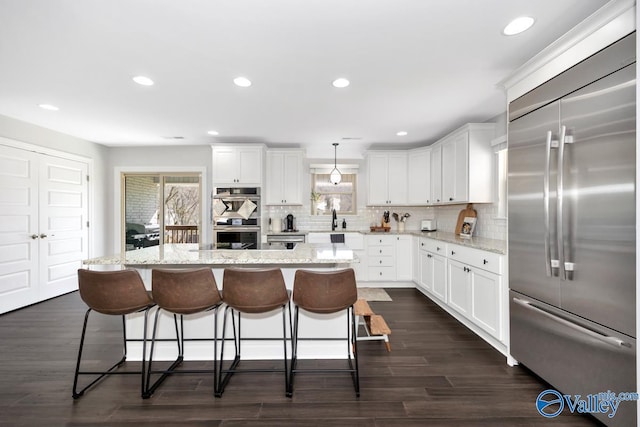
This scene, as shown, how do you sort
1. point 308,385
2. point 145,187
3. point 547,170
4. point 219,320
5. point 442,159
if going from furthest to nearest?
point 145,187 < point 442,159 < point 219,320 < point 308,385 < point 547,170

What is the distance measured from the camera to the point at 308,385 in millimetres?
2133

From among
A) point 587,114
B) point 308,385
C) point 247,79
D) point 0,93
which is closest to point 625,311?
point 587,114

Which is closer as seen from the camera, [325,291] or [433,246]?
[325,291]

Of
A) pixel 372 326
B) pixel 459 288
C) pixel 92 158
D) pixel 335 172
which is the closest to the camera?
pixel 372 326

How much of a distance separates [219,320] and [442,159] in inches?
148

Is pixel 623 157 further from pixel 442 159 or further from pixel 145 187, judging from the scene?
pixel 145 187

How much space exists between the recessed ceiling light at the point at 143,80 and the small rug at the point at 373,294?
360 cm

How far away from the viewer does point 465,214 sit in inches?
165

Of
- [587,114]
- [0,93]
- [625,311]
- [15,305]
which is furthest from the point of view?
[15,305]

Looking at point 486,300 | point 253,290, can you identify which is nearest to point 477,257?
point 486,300

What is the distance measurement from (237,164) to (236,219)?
0.91 meters

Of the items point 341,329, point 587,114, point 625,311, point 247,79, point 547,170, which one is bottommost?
point 341,329

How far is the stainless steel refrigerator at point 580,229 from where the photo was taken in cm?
152

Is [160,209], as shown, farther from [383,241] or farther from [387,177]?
[387,177]
